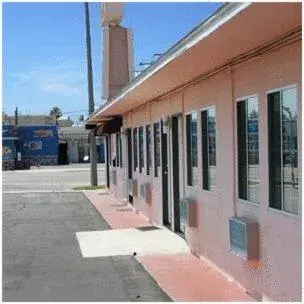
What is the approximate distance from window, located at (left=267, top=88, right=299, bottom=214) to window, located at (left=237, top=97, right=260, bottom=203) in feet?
1.43

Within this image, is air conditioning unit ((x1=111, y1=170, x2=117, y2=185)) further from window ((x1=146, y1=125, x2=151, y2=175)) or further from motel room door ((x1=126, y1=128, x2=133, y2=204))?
window ((x1=146, y1=125, x2=151, y2=175))

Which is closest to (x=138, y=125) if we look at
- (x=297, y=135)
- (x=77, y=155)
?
(x=297, y=135)

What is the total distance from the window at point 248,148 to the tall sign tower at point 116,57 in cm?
1569

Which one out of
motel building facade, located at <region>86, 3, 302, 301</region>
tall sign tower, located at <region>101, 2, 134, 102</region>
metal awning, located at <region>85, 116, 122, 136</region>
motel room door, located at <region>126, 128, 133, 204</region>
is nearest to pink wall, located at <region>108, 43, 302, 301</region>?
motel building facade, located at <region>86, 3, 302, 301</region>

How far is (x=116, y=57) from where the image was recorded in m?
23.4

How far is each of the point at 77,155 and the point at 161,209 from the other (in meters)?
54.8

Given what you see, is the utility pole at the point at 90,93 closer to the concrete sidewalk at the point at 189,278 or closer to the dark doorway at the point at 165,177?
the dark doorway at the point at 165,177

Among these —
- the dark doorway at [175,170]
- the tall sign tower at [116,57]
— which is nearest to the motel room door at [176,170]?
the dark doorway at [175,170]

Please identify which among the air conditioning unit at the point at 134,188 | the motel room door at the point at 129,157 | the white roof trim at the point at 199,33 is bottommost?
the air conditioning unit at the point at 134,188

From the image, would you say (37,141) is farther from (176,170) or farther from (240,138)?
(240,138)

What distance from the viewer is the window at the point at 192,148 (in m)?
10.2

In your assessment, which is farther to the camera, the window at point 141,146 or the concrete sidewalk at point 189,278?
the window at point 141,146

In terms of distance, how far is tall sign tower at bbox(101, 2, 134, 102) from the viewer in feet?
76.2

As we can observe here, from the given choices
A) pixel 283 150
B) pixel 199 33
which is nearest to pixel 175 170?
pixel 283 150
